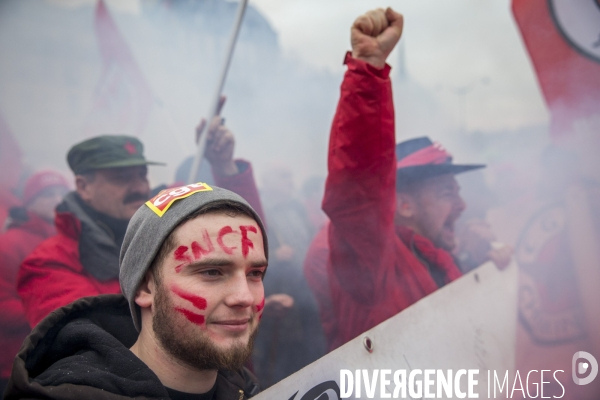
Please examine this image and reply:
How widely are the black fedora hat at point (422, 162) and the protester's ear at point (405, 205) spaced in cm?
8

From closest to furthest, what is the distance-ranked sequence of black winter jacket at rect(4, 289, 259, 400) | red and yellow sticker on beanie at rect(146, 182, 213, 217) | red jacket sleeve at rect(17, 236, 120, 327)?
black winter jacket at rect(4, 289, 259, 400) < red and yellow sticker on beanie at rect(146, 182, 213, 217) < red jacket sleeve at rect(17, 236, 120, 327)

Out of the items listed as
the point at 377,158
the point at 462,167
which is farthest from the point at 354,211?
Answer: the point at 462,167

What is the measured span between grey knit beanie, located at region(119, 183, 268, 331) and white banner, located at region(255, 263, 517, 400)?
507 mm

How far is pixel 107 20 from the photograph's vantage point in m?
2.44

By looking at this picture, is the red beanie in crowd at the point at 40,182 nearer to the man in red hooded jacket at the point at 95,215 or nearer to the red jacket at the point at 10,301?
the man in red hooded jacket at the point at 95,215

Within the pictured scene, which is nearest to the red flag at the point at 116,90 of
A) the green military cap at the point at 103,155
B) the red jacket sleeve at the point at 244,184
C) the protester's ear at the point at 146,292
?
the green military cap at the point at 103,155

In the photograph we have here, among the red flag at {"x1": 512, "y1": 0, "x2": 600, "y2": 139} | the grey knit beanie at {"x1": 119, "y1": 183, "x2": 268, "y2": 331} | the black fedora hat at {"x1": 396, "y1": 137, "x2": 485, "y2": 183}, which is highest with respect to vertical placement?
the red flag at {"x1": 512, "y1": 0, "x2": 600, "y2": 139}

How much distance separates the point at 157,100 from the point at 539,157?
→ 2068 millimetres

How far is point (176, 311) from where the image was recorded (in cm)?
125

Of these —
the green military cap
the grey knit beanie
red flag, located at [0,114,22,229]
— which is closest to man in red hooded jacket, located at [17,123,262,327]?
the green military cap

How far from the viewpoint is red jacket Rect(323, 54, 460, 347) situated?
1.86 metres

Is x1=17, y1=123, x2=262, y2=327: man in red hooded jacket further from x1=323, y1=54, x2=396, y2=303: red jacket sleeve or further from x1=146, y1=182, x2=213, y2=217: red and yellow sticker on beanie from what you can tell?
x1=146, y1=182, x2=213, y2=217: red and yellow sticker on beanie

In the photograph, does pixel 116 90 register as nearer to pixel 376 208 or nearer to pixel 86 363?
pixel 376 208

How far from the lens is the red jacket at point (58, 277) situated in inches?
81.9
